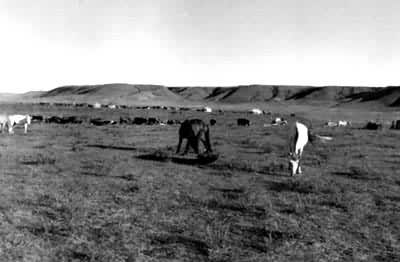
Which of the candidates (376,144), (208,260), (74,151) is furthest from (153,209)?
(376,144)

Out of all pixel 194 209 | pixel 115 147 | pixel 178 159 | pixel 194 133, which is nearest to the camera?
pixel 194 209

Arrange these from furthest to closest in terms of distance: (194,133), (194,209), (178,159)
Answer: (194,133), (178,159), (194,209)

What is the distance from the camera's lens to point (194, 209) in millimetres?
10023

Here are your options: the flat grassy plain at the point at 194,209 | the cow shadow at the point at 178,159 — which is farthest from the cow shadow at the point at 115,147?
the flat grassy plain at the point at 194,209

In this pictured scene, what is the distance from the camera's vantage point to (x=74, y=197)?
35.6ft

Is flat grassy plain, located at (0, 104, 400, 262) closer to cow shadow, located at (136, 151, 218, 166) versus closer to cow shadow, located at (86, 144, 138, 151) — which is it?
cow shadow, located at (136, 151, 218, 166)

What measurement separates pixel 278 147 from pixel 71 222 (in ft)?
51.9

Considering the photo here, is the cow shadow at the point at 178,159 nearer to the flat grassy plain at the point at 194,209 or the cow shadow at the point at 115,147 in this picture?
the flat grassy plain at the point at 194,209

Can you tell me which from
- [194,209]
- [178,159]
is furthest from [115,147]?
[194,209]

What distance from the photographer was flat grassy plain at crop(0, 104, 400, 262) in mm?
7402

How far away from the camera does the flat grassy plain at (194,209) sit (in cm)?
740

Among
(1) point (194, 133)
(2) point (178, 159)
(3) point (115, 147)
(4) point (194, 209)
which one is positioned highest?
(1) point (194, 133)

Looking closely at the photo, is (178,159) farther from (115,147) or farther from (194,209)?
(194,209)

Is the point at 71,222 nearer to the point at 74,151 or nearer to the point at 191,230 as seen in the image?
the point at 191,230
